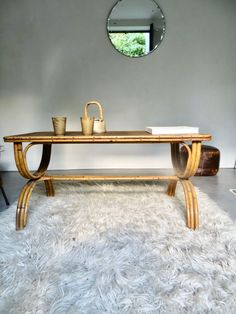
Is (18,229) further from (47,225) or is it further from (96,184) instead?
(96,184)

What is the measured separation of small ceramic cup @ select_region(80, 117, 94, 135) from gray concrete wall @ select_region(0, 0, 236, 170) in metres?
1.60

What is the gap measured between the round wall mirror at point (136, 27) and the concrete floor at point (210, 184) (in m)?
1.50

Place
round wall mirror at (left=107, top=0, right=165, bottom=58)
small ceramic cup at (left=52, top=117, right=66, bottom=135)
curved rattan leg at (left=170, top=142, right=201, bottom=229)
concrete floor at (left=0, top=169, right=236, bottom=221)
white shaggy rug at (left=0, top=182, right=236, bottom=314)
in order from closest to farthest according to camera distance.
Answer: white shaggy rug at (left=0, top=182, right=236, bottom=314)
curved rattan leg at (left=170, top=142, right=201, bottom=229)
small ceramic cup at (left=52, top=117, right=66, bottom=135)
concrete floor at (left=0, top=169, right=236, bottom=221)
round wall mirror at (left=107, top=0, right=165, bottom=58)

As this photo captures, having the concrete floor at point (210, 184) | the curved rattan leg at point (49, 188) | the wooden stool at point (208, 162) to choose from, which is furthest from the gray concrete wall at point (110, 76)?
the curved rattan leg at point (49, 188)

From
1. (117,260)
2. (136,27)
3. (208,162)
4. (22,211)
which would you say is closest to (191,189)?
(117,260)

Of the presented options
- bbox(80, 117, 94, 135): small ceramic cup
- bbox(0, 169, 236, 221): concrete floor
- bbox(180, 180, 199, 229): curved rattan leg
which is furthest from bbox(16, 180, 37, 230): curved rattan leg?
bbox(180, 180, 199, 229): curved rattan leg

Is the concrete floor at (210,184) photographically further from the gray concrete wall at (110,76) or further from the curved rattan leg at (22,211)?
the curved rattan leg at (22,211)

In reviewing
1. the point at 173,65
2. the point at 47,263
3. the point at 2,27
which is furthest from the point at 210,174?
the point at 2,27

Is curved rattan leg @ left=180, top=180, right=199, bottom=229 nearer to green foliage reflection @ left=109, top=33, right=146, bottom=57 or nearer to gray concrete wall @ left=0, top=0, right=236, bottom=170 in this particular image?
gray concrete wall @ left=0, top=0, right=236, bottom=170

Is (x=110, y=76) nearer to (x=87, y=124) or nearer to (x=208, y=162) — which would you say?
(x=208, y=162)

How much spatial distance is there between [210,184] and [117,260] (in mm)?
1585

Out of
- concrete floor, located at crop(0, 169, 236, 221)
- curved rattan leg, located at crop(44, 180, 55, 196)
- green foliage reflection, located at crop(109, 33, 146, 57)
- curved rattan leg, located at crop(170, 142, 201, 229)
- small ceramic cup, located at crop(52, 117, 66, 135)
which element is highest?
green foliage reflection, located at crop(109, 33, 146, 57)

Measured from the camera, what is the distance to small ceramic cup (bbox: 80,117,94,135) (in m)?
1.42

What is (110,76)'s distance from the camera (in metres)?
2.93
